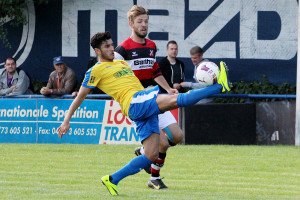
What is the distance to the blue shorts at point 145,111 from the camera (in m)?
12.0

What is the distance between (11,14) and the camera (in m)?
24.0

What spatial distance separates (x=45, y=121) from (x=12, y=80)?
4.73 ft

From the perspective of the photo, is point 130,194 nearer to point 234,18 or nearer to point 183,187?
point 183,187

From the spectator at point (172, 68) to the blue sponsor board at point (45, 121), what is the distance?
4.64 ft

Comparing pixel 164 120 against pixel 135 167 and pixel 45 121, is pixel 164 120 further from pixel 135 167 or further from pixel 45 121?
pixel 45 121

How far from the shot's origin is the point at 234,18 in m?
22.6

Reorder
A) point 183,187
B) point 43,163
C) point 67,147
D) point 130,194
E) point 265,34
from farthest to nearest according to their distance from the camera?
point 265,34
point 67,147
point 43,163
point 183,187
point 130,194

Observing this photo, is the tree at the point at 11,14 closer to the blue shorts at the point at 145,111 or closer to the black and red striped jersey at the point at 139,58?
the black and red striped jersey at the point at 139,58

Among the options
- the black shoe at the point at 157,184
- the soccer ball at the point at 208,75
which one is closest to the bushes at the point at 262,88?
the black shoe at the point at 157,184

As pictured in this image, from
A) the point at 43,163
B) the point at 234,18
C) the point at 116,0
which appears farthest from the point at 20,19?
the point at 43,163

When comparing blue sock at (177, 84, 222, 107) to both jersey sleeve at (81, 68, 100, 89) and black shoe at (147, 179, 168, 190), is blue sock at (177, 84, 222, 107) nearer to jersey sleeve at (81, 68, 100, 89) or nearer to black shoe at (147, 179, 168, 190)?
jersey sleeve at (81, 68, 100, 89)

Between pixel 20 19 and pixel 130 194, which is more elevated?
pixel 20 19

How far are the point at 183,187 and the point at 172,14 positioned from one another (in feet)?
34.5

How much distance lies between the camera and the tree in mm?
23625
